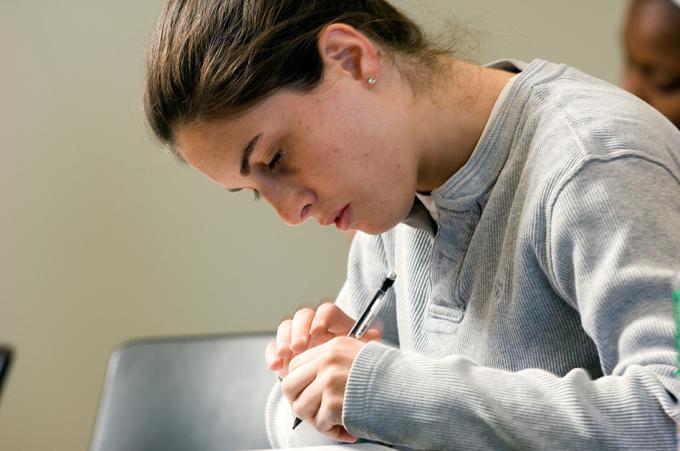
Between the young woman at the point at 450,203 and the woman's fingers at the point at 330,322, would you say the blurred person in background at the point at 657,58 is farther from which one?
the woman's fingers at the point at 330,322

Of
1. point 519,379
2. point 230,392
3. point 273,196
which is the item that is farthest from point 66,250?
point 519,379

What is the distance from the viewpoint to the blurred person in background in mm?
1454

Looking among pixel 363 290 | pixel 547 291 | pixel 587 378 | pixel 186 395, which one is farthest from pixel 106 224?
pixel 587 378

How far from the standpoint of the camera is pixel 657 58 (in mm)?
1491

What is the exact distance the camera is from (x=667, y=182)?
738 mm

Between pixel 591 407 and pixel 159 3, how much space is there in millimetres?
1533

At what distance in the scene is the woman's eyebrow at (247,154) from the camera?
2.79ft

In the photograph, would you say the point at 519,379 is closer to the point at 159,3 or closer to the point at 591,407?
the point at 591,407

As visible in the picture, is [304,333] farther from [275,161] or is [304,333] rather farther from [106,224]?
[106,224]

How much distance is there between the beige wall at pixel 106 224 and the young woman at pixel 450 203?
1.04 meters

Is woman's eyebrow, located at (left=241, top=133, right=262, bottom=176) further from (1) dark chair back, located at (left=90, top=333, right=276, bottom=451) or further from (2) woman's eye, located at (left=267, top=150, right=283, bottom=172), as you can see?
(1) dark chair back, located at (left=90, top=333, right=276, bottom=451)

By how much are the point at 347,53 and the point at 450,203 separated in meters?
0.18

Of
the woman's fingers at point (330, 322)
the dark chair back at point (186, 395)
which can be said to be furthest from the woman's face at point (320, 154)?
the dark chair back at point (186, 395)

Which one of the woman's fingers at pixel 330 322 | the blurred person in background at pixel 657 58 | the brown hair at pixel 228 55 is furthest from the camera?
the blurred person in background at pixel 657 58
